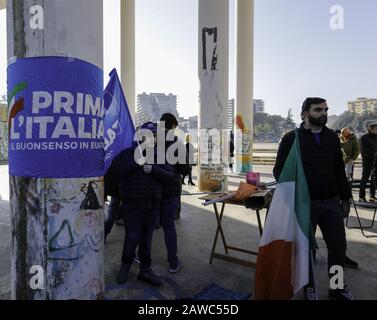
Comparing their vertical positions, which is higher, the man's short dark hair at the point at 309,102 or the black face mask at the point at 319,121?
the man's short dark hair at the point at 309,102

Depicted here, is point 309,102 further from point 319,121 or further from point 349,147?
point 349,147

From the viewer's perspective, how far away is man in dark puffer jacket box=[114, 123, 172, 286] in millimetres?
3586

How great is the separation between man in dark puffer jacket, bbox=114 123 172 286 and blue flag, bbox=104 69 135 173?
0.41 metres

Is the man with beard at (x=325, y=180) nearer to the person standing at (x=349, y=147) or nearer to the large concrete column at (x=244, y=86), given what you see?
the person standing at (x=349, y=147)

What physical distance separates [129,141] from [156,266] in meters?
1.73

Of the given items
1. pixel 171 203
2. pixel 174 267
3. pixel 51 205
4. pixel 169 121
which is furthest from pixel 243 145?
pixel 51 205

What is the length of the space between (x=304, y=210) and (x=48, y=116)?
2497mm

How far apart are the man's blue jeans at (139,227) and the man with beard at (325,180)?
1.78 meters

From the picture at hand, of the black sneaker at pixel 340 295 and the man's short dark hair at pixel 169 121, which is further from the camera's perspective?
the man's short dark hair at pixel 169 121

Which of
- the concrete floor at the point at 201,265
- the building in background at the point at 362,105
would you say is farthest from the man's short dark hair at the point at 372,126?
the building in background at the point at 362,105

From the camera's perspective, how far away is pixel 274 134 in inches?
3991

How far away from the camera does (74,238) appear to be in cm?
274

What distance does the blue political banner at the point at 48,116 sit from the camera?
8.46ft
